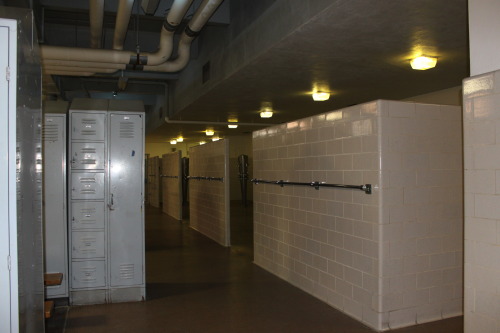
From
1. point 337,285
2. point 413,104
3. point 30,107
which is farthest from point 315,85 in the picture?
point 30,107

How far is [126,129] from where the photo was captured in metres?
4.64

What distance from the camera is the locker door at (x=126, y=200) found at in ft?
15.2

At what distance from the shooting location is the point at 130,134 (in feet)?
15.3

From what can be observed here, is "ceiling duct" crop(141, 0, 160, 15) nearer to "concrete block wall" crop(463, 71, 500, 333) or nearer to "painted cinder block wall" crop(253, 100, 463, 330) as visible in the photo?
"painted cinder block wall" crop(253, 100, 463, 330)

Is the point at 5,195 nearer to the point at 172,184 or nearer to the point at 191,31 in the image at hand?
the point at 191,31

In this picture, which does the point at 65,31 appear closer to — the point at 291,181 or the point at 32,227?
the point at 291,181

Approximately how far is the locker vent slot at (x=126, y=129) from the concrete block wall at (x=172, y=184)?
22.2 ft

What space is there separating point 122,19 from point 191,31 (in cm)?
81

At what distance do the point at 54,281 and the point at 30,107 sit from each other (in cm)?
230

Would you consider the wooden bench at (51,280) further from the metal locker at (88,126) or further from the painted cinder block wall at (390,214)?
the painted cinder block wall at (390,214)

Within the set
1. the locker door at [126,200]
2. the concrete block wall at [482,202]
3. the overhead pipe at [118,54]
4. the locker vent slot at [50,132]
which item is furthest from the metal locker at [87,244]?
the concrete block wall at [482,202]

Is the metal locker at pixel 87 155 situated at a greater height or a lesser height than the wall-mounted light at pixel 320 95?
lesser

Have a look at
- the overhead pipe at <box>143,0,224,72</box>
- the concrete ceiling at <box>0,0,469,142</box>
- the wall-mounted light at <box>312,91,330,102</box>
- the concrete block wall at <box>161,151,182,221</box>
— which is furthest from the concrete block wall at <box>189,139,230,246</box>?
the overhead pipe at <box>143,0,224,72</box>

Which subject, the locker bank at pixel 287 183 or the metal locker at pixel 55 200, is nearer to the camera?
the locker bank at pixel 287 183
